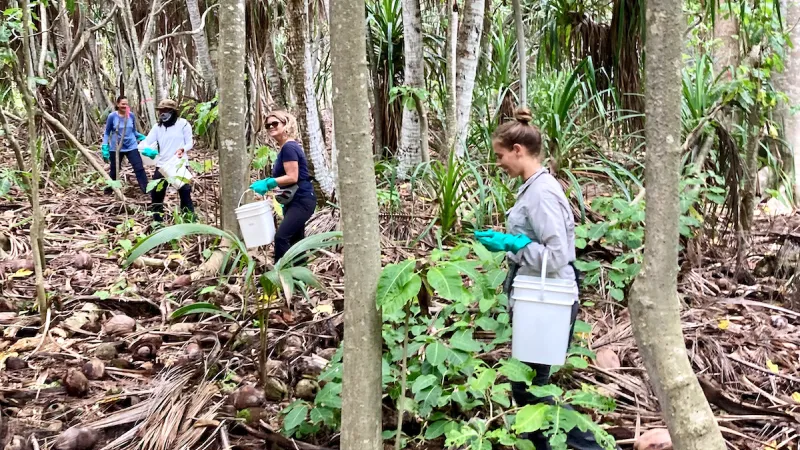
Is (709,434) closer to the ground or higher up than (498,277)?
closer to the ground

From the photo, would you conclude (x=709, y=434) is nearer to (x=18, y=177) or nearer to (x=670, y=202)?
(x=670, y=202)

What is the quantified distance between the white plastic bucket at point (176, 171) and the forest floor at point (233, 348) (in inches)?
29.5

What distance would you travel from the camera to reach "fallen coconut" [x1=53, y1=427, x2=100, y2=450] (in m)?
2.37

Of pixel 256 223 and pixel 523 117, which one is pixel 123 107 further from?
pixel 523 117

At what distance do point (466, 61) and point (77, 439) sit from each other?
365 cm

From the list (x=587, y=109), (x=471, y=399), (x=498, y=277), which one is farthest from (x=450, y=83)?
(x=471, y=399)

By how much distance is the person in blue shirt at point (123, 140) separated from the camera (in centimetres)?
689

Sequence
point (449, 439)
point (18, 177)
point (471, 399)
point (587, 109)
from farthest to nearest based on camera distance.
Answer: point (18, 177)
point (587, 109)
point (471, 399)
point (449, 439)

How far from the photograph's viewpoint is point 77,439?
7.84 feet

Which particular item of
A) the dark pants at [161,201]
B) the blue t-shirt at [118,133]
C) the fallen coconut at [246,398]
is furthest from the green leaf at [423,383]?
the blue t-shirt at [118,133]

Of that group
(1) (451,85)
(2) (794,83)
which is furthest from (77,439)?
(2) (794,83)

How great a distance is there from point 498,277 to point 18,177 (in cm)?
604

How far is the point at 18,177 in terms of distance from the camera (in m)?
6.67

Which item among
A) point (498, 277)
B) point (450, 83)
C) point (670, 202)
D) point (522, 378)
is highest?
point (450, 83)
